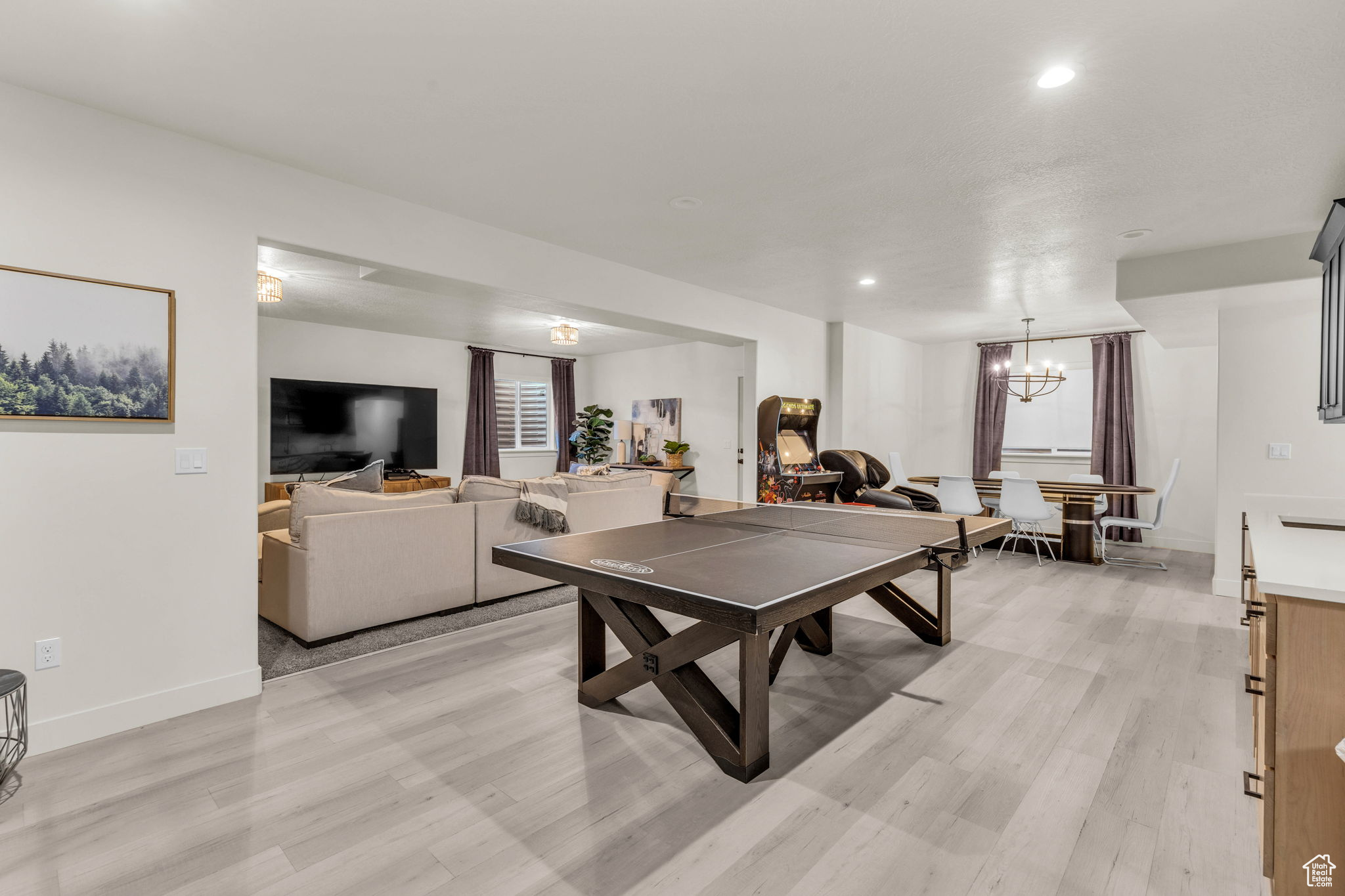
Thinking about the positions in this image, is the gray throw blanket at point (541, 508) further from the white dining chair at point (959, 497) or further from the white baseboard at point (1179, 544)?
the white baseboard at point (1179, 544)

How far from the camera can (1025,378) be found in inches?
296

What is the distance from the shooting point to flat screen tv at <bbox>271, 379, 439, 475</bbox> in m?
6.91

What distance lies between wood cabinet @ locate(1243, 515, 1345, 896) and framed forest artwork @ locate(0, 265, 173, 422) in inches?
155

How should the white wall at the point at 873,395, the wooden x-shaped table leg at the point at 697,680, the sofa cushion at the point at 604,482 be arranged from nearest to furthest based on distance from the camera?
the wooden x-shaped table leg at the point at 697,680 < the sofa cushion at the point at 604,482 < the white wall at the point at 873,395

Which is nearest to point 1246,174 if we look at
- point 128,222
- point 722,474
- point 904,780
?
point 904,780

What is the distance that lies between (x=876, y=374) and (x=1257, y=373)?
147 inches

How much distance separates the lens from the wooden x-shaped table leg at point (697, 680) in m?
2.14

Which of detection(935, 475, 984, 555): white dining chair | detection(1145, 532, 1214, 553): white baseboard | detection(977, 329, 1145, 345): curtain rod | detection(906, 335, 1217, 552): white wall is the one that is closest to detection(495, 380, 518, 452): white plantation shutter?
detection(935, 475, 984, 555): white dining chair

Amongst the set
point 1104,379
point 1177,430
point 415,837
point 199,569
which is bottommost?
point 415,837

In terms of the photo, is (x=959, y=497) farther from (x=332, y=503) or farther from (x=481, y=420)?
(x=481, y=420)

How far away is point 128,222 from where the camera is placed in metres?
2.61

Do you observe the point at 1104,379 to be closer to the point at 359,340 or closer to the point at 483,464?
the point at 483,464

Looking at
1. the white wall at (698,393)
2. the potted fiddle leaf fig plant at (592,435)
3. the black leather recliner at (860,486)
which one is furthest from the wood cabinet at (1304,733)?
the potted fiddle leaf fig plant at (592,435)

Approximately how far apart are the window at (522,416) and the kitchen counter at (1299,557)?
317 inches
